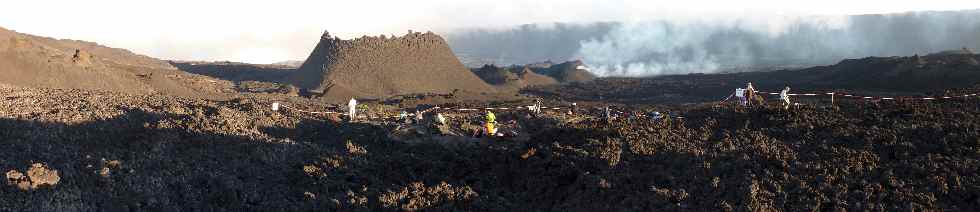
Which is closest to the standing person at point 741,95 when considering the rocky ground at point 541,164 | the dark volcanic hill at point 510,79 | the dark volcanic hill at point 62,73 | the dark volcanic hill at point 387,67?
the rocky ground at point 541,164

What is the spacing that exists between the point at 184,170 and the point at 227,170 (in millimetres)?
846

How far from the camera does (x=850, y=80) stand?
69188 millimetres

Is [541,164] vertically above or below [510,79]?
below

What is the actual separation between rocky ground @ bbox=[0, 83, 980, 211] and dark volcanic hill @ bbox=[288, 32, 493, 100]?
1933 inches

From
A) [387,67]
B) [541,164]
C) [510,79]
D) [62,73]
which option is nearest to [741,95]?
[541,164]

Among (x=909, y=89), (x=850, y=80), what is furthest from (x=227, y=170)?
(x=850, y=80)

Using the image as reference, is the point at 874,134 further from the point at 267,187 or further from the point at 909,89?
the point at 909,89

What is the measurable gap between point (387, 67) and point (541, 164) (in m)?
58.2

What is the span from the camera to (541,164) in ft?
50.9

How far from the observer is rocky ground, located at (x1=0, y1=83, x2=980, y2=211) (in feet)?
40.0

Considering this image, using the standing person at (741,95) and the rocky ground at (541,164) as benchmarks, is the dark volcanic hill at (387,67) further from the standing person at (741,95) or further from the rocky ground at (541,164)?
the rocky ground at (541,164)

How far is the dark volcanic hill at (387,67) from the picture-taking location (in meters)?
69.3

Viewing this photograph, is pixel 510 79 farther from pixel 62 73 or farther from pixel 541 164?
pixel 541 164

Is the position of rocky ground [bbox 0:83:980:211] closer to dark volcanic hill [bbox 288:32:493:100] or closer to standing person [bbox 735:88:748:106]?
standing person [bbox 735:88:748:106]
